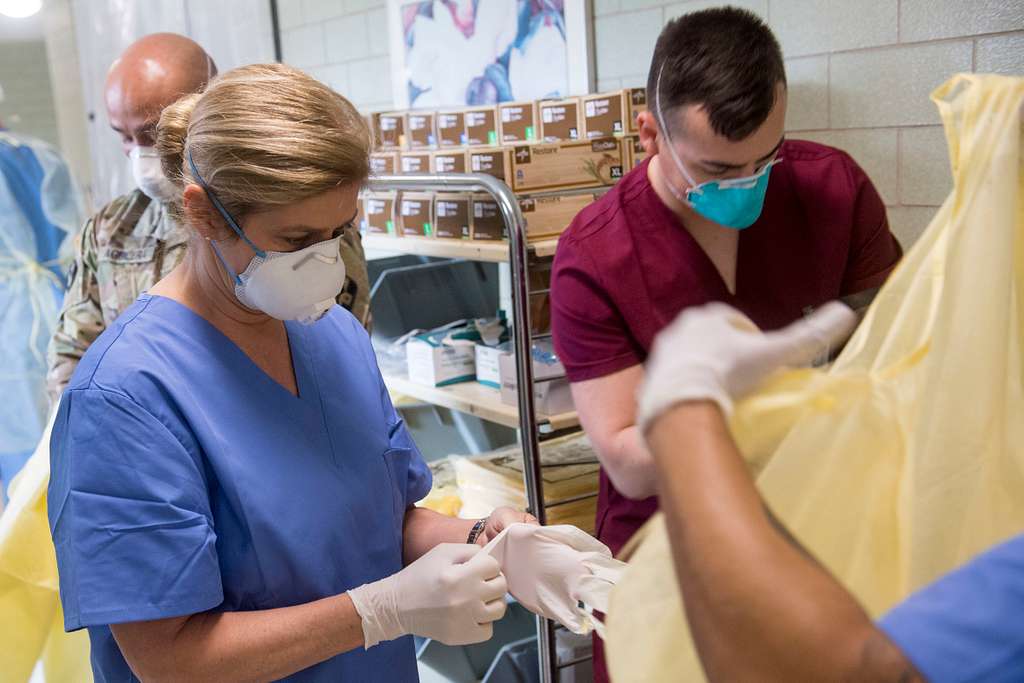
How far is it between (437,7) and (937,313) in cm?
272

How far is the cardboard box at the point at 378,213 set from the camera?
2627mm

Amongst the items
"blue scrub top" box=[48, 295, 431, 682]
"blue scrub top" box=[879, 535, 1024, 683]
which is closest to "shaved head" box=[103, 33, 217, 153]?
"blue scrub top" box=[48, 295, 431, 682]

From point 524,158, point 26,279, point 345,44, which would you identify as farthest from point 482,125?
point 26,279

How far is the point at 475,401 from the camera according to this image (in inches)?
92.9

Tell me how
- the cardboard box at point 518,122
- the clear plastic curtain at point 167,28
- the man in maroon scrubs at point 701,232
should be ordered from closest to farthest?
1. the man in maroon scrubs at point 701,232
2. the cardboard box at point 518,122
3. the clear plastic curtain at point 167,28

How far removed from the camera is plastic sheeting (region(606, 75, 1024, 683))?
0.74 metres

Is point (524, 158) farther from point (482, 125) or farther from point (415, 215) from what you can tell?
point (415, 215)

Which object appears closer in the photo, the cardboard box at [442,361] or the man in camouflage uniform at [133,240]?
the man in camouflage uniform at [133,240]

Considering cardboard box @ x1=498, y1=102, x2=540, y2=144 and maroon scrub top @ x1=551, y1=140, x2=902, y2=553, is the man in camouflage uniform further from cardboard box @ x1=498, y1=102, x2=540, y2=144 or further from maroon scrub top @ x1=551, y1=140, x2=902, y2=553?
maroon scrub top @ x1=551, y1=140, x2=902, y2=553

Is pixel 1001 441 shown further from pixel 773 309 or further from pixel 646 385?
pixel 773 309

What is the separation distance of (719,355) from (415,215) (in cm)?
193

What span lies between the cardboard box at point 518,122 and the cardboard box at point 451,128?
5.2 inches

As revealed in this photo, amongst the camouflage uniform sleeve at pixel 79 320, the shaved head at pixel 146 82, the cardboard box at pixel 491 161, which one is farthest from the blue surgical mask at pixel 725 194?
the camouflage uniform sleeve at pixel 79 320

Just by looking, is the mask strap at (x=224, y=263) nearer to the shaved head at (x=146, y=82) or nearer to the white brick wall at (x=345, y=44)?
the shaved head at (x=146, y=82)
